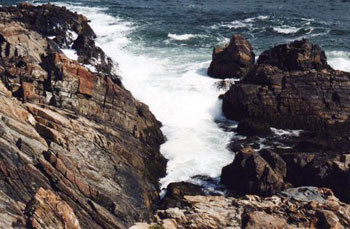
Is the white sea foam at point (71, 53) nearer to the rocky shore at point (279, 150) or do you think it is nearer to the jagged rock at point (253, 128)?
the rocky shore at point (279, 150)

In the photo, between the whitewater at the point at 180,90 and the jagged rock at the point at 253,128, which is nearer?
the whitewater at the point at 180,90

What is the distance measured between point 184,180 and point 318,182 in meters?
10.0

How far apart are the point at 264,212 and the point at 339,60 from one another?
122ft

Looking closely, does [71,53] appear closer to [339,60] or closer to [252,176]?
[252,176]

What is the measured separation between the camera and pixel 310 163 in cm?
3209

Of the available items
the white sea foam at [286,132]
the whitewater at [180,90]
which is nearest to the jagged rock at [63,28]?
the whitewater at [180,90]

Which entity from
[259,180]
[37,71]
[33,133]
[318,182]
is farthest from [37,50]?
[318,182]

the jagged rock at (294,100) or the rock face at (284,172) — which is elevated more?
the jagged rock at (294,100)

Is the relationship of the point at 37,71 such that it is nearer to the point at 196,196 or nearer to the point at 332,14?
the point at 196,196

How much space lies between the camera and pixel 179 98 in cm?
4828

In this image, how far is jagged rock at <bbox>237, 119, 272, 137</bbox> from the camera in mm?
40250

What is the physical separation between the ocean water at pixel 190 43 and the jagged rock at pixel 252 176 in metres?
2.51

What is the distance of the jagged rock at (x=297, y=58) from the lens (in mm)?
46062

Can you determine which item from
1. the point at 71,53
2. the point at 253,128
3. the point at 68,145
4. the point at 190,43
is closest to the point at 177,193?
the point at 68,145
